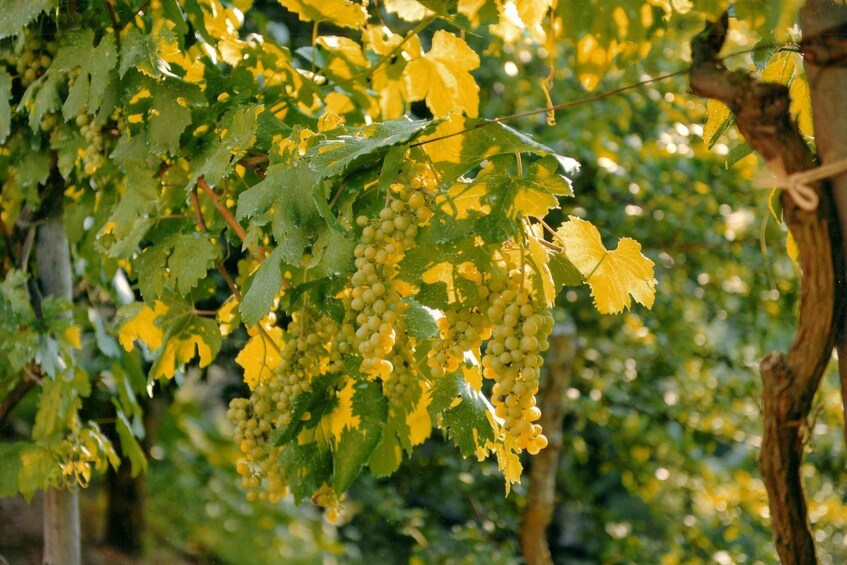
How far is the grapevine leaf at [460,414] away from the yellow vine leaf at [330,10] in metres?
0.70

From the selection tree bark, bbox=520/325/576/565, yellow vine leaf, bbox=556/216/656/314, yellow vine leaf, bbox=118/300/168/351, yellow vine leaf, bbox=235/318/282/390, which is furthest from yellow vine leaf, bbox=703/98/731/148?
tree bark, bbox=520/325/576/565

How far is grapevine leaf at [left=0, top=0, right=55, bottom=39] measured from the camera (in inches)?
57.6

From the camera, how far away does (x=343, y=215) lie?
1.18 m

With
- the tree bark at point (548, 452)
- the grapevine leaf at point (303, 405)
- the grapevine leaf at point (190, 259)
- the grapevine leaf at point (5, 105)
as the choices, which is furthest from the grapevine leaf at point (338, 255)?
the tree bark at point (548, 452)

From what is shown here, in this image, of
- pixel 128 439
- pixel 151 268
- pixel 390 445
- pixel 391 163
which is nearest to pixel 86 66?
pixel 151 268

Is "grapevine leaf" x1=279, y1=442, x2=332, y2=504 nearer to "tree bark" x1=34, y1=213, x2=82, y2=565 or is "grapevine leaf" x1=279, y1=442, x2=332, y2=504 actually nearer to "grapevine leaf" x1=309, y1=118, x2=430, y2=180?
"grapevine leaf" x1=309, y1=118, x2=430, y2=180

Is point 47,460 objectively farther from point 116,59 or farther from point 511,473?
point 511,473

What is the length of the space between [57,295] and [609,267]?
1.41 m

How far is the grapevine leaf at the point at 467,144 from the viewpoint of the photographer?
109 cm

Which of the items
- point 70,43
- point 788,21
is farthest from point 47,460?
point 788,21

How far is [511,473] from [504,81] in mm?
2625

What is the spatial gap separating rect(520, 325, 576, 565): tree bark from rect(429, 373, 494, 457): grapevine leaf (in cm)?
183

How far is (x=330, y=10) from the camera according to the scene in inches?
61.2

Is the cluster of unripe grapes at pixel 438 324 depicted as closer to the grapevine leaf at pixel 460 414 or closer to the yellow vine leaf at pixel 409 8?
the grapevine leaf at pixel 460 414
